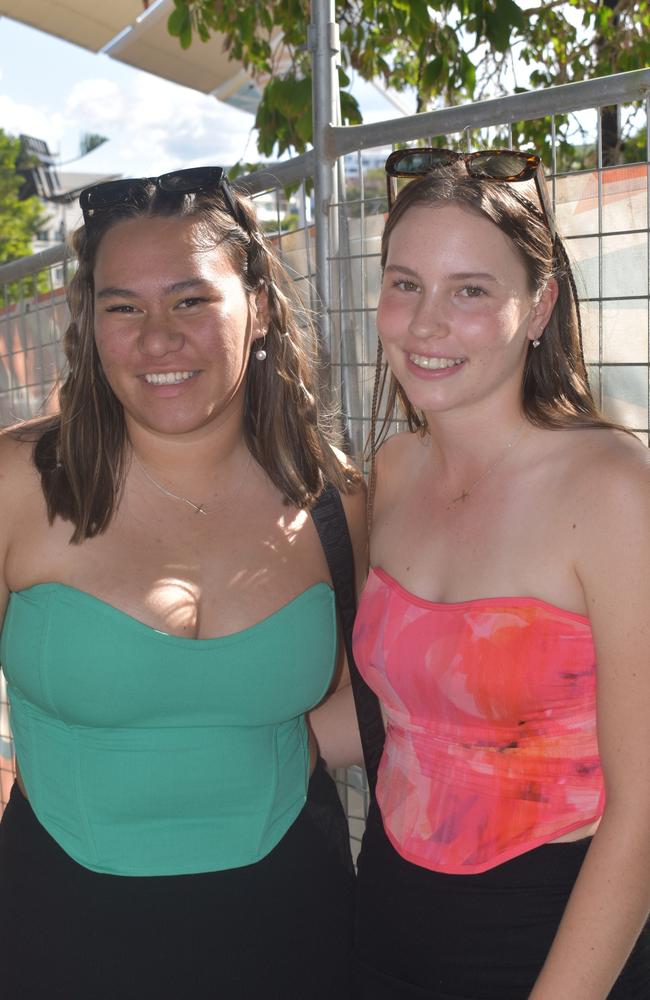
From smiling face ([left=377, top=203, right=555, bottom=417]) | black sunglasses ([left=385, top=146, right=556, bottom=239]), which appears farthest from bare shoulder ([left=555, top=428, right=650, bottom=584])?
black sunglasses ([left=385, top=146, right=556, bottom=239])

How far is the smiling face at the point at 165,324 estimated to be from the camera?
1.94m

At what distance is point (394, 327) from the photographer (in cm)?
181

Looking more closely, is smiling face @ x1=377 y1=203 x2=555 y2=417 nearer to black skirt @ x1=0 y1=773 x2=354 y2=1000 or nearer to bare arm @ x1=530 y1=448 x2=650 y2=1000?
bare arm @ x1=530 y1=448 x2=650 y2=1000

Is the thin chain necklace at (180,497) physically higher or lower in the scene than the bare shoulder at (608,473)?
lower

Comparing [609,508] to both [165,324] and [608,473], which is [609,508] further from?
[165,324]

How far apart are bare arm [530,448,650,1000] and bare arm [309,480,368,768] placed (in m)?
0.76

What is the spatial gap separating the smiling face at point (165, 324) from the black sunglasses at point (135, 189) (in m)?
0.06

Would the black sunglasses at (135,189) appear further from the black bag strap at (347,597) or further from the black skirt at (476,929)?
the black skirt at (476,929)

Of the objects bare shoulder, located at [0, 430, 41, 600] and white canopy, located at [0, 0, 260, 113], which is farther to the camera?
white canopy, located at [0, 0, 260, 113]

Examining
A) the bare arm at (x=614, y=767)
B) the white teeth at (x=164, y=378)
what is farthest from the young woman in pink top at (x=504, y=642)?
the white teeth at (x=164, y=378)

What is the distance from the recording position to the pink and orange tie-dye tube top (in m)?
1.61

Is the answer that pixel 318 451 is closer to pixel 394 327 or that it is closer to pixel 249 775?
pixel 394 327

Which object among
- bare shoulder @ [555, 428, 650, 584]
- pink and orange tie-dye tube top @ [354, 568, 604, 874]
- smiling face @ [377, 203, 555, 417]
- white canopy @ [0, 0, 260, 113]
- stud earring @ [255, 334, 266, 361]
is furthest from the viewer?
white canopy @ [0, 0, 260, 113]

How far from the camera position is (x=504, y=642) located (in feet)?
5.36
